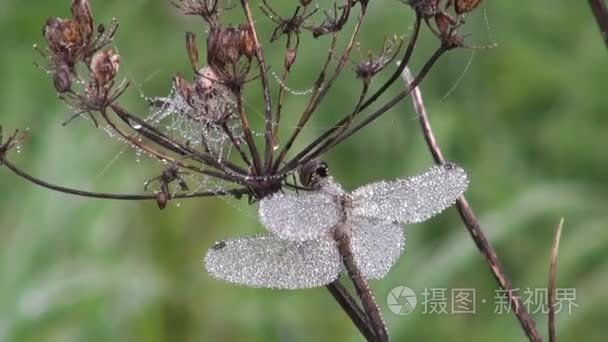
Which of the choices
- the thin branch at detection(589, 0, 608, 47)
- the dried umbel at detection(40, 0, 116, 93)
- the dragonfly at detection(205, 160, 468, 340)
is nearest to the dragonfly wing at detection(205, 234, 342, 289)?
the dragonfly at detection(205, 160, 468, 340)

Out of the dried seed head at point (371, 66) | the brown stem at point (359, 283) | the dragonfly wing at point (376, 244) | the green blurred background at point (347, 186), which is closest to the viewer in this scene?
the brown stem at point (359, 283)

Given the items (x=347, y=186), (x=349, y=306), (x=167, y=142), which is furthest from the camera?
(x=347, y=186)

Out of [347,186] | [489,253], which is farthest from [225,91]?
[347,186]

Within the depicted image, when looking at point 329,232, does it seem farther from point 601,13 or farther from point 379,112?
point 601,13

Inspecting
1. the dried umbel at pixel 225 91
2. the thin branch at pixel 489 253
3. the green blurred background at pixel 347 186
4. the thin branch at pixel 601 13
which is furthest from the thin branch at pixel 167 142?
the green blurred background at pixel 347 186

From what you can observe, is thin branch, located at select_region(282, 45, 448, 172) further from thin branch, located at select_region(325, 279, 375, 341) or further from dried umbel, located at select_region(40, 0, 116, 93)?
dried umbel, located at select_region(40, 0, 116, 93)

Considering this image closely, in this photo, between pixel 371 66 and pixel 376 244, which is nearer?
pixel 376 244

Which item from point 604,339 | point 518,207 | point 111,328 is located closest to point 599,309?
point 604,339

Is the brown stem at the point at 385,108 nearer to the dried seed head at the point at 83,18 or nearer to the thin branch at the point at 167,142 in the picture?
the thin branch at the point at 167,142
